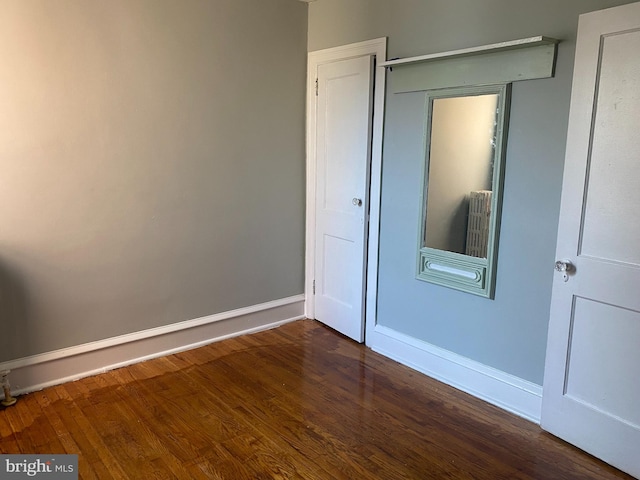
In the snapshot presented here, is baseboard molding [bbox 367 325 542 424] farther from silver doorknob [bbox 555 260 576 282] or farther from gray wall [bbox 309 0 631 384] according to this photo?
silver doorknob [bbox 555 260 576 282]

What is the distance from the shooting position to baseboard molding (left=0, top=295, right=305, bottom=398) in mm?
2891

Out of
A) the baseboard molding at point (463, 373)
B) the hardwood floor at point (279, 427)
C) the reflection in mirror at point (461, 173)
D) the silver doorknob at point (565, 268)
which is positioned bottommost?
the hardwood floor at point (279, 427)

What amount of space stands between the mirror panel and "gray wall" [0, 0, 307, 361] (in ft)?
4.14

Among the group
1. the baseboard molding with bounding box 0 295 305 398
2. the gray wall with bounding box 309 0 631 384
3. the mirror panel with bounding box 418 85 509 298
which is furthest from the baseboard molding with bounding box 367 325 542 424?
the baseboard molding with bounding box 0 295 305 398

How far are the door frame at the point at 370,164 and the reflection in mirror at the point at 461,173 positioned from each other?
45 cm

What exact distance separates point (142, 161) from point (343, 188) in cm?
140

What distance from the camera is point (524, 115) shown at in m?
2.54

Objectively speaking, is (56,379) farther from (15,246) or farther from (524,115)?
(524,115)

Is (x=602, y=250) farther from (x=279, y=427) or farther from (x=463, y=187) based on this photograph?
(x=279, y=427)

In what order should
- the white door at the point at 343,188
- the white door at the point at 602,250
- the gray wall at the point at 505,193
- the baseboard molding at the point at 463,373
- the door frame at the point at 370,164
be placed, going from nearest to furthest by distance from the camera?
the white door at the point at 602,250
the gray wall at the point at 505,193
the baseboard molding at the point at 463,373
the door frame at the point at 370,164
the white door at the point at 343,188

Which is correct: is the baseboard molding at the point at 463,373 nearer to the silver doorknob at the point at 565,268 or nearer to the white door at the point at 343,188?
the white door at the point at 343,188

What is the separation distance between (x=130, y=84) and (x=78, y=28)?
0.39 meters

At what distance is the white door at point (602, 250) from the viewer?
2.12m

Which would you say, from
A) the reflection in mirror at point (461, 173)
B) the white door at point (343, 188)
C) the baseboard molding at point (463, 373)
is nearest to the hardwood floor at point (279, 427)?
the baseboard molding at point (463, 373)
